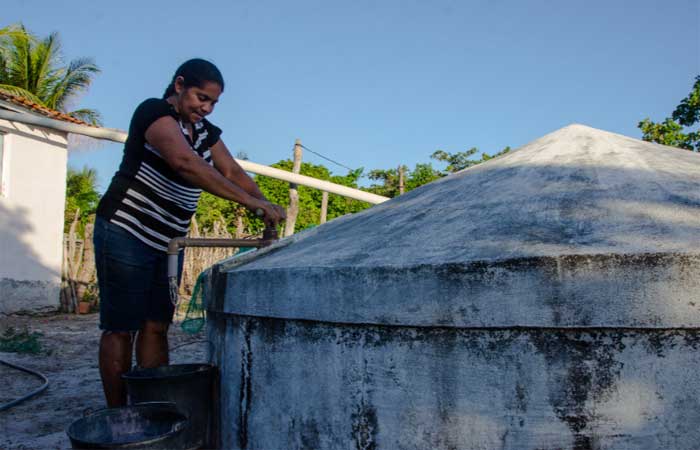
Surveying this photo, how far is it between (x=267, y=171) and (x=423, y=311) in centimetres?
712

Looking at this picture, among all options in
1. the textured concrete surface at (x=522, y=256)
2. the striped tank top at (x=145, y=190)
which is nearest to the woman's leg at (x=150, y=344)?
the striped tank top at (x=145, y=190)

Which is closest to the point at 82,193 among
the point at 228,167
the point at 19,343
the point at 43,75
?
the point at 43,75

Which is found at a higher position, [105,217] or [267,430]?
[105,217]

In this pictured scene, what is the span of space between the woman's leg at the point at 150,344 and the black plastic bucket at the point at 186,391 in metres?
0.23

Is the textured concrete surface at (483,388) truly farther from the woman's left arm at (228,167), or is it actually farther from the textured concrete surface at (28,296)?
the textured concrete surface at (28,296)

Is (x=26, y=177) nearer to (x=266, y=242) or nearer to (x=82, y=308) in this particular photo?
(x=82, y=308)

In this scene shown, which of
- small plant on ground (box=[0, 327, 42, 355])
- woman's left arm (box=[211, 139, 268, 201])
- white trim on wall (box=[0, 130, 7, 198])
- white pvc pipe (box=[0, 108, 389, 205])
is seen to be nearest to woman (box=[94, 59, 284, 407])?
woman's left arm (box=[211, 139, 268, 201])

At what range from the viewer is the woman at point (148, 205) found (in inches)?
95.4

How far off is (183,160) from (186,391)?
93 cm

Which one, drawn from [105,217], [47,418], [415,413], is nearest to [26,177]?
[47,418]

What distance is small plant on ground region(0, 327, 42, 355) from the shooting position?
19.7ft

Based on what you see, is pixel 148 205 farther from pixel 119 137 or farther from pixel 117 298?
pixel 119 137

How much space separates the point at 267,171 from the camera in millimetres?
8711

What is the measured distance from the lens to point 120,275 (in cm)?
252
